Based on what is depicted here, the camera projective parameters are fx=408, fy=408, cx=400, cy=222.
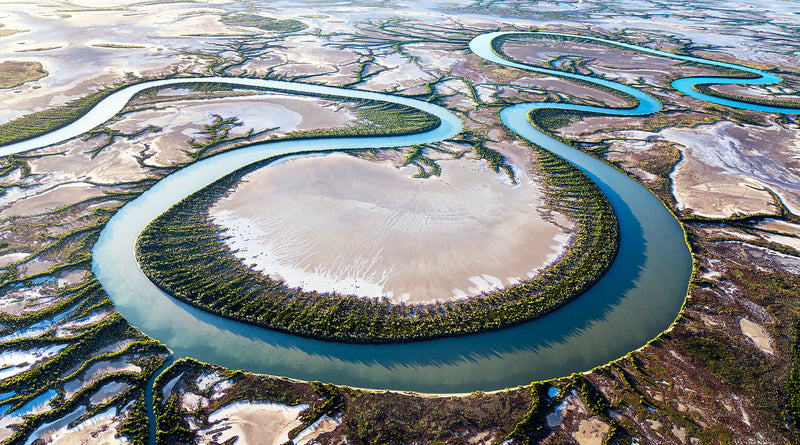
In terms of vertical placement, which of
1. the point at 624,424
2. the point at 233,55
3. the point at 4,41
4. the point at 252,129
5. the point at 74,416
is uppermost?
the point at 4,41

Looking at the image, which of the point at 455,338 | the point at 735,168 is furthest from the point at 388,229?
the point at 735,168

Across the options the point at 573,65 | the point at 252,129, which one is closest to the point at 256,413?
the point at 252,129

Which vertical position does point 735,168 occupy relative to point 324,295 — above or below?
above

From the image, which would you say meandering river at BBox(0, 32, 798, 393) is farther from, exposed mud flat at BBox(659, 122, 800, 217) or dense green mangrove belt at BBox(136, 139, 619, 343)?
exposed mud flat at BBox(659, 122, 800, 217)

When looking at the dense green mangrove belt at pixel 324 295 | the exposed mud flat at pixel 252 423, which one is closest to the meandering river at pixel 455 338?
the dense green mangrove belt at pixel 324 295

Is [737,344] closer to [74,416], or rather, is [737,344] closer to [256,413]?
[256,413]

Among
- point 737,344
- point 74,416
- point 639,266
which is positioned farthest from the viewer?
point 639,266

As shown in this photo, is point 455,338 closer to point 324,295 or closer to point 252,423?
point 324,295
